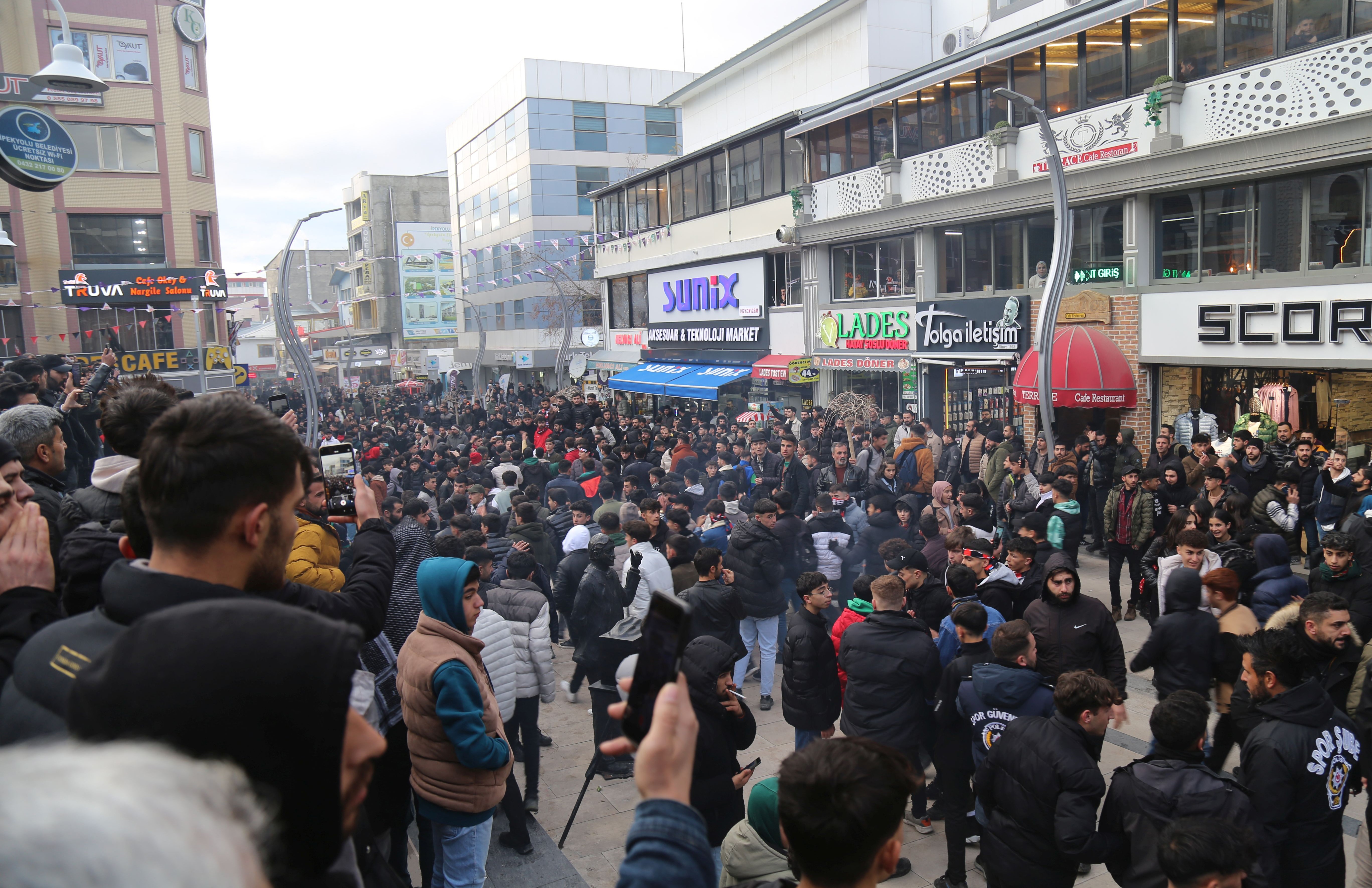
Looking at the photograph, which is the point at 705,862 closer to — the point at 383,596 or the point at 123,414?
the point at 383,596

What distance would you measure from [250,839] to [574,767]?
6.63 meters

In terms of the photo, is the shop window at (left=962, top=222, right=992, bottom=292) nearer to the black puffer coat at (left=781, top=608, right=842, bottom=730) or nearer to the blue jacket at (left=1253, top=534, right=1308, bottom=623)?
the blue jacket at (left=1253, top=534, right=1308, bottom=623)

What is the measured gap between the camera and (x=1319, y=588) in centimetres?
648

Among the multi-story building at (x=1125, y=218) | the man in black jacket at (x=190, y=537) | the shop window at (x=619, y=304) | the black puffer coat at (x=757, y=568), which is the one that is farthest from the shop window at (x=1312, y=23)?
the shop window at (x=619, y=304)

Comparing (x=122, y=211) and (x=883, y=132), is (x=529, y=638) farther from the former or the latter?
(x=122, y=211)

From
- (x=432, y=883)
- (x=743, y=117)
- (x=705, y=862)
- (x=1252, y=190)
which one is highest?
(x=743, y=117)

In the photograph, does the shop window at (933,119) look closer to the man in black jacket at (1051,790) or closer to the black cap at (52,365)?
the black cap at (52,365)

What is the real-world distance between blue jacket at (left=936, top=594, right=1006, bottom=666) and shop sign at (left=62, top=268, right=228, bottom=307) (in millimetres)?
35499

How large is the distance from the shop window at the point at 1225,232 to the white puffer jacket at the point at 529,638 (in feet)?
45.7

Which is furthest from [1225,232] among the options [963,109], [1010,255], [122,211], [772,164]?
[122,211]

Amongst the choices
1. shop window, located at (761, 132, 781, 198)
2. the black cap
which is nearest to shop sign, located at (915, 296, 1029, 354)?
shop window, located at (761, 132, 781, 198)

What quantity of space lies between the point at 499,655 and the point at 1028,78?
→ 1694 centimetres

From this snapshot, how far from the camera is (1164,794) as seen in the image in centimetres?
368

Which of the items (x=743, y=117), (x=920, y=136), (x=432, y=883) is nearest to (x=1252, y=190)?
(x=920, y=136)
